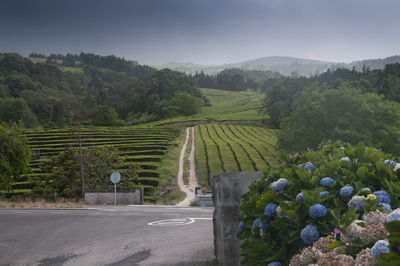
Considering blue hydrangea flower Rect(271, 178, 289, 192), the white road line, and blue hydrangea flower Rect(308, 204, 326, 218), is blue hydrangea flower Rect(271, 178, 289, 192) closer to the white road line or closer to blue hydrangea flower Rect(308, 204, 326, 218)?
blue hydrangea flower Rect(308, 204, 326, 218)

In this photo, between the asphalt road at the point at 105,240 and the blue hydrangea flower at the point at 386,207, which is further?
the asphalt road at the point at 105,240

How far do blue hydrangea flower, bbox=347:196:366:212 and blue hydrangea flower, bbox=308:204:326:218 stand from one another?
30 cm

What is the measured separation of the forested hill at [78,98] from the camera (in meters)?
102

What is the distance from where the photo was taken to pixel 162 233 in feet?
42.0

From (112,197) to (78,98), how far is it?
365ft

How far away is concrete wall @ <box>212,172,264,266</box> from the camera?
7.39m

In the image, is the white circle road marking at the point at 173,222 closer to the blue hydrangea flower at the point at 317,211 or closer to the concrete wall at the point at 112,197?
the blue hydrangea flower at the point at 317,211

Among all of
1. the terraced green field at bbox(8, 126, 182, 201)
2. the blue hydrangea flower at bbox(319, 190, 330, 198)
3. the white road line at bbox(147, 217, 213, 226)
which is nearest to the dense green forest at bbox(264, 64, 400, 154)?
the terraced green field at bbox(8, 126, 182, 201)

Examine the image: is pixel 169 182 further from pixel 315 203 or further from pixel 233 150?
pixel 315 203

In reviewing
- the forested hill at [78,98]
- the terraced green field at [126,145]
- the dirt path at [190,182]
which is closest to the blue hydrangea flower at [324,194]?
the dirt path at [190,182]

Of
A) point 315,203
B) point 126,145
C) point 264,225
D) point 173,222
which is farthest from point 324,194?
point 126,145

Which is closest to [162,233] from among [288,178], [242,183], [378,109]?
[242,183]

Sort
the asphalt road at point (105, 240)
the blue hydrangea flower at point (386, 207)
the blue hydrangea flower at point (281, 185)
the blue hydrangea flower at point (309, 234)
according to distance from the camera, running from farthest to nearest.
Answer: the asphalt road at point (105, 240) < the blue hydrangea flower at point (281, 185) < the blue hydrangea flower at point (309, 234) < the blue hydrangea flower at point (386, 207)

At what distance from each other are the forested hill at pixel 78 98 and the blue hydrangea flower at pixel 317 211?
85.4m
